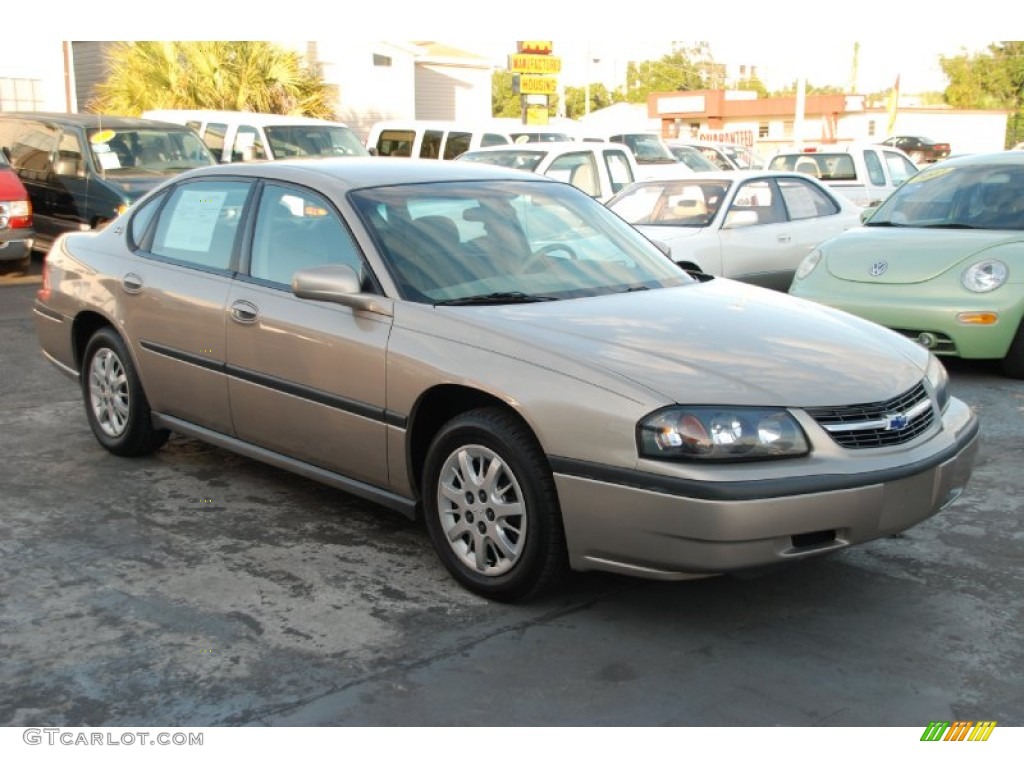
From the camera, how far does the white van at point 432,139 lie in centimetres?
1956

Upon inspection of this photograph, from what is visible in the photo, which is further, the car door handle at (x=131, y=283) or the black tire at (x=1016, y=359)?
the black tire at (x=1016, y=359)

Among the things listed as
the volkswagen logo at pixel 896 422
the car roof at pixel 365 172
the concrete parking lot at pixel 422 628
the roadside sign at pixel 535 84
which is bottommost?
the concrete parking lot at pixel 422 628

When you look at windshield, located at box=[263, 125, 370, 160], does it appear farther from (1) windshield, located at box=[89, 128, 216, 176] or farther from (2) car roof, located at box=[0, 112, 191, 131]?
(2) car roof, located at box=[0, 112, 191, 131]

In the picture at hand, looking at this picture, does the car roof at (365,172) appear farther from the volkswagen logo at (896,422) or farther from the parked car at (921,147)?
the parked car at (921,147)

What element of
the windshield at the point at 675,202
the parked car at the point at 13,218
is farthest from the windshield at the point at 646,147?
the parked car at the point at 13,218

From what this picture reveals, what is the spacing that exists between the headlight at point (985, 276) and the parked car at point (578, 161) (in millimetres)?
7640

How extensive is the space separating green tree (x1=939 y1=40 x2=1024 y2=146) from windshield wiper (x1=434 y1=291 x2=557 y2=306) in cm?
6594

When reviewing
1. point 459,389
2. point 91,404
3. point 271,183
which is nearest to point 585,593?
point 459,389

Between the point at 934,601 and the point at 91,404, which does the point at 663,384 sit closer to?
the point at 934,601

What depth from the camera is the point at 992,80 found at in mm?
A: 66562

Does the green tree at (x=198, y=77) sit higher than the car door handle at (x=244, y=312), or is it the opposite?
the green tree at (x=198, y=77)

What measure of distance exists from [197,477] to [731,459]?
309cm

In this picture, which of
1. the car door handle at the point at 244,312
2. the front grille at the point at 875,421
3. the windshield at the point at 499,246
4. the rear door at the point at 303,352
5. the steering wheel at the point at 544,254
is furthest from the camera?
the car door handle at the point at 244,312

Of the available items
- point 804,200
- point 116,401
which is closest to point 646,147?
point 804,200
